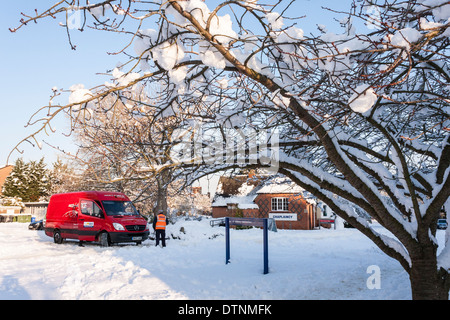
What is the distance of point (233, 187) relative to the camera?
38500 millimetres

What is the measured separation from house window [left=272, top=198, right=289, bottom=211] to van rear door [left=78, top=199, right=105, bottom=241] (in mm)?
18932

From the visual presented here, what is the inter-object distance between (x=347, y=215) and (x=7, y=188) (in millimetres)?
50352

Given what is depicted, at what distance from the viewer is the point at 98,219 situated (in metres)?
15.5

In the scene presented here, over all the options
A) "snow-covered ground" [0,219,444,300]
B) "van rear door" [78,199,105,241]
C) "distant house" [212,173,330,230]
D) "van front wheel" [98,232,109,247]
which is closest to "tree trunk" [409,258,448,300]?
"snow-covered ground" [0,219,444,300]

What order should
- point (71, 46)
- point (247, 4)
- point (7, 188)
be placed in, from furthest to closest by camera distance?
point (7, 188) → point (247, 4) → point (71, 46)

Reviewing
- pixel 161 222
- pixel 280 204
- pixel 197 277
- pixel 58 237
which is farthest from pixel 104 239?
pixel 280 204

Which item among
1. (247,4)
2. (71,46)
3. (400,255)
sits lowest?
(400,255)

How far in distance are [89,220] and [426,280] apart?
1359cm

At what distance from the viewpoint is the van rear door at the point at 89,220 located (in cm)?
1550

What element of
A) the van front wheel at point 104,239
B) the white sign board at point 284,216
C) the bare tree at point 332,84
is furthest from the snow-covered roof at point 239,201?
the bare tree at point 332,84

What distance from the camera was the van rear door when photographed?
15.5 metres

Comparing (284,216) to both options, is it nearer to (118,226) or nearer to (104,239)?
(118,226)

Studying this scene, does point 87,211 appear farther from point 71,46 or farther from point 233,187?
point 233,187

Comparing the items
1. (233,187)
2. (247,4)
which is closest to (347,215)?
(247,4)
